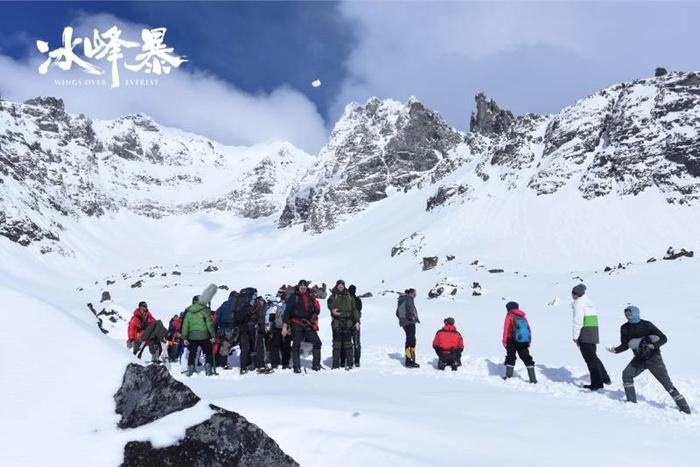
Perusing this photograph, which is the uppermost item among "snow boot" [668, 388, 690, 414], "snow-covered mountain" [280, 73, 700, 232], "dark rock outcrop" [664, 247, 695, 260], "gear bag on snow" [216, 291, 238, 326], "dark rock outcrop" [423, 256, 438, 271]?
"snow-covered mountain" [280, 73, 700, 232]

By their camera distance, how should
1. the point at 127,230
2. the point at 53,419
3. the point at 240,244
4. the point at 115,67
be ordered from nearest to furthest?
1. the point at 53,419
2. the point at 115,67
3. the point at 240,244
4. the point at 127,230

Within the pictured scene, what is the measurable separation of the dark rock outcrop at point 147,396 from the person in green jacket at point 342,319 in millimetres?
7899

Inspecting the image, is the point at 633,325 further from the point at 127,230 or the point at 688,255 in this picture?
the point at 127,230

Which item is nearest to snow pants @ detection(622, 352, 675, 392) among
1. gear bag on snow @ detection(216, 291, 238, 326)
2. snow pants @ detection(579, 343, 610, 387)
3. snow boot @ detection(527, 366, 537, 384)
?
snow pants @ detection(579, 343, 610, 387)

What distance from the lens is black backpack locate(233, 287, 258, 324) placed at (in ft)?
42.2

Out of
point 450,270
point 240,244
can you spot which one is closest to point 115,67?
point 450,270

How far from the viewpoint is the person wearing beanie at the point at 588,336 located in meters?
10.5

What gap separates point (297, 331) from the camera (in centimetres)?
1215

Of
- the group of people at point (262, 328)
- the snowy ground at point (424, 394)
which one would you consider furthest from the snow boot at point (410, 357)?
the group of people at point (262, 328)

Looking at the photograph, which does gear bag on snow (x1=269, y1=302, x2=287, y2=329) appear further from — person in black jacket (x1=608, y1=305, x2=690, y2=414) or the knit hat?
the knit hat

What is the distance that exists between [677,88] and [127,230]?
17392 centimetres

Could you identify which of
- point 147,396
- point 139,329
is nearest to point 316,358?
point 139,329

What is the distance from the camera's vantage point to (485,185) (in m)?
78.7

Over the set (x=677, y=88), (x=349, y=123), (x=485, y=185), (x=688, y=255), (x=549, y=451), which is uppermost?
(x=349, y=123)
